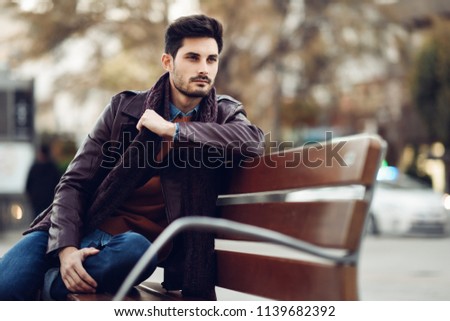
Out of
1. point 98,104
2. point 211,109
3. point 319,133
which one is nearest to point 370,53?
point 98,104

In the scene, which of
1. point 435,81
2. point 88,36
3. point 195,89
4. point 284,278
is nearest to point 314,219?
point 284,278

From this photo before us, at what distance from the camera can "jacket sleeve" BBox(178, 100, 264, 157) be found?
3.20 metres

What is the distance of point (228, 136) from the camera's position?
3240 millimetres

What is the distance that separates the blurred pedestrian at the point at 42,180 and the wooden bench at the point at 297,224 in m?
12.0

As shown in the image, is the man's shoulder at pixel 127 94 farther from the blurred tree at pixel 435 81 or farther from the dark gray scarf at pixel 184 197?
the blurred tree at pixel 435 81

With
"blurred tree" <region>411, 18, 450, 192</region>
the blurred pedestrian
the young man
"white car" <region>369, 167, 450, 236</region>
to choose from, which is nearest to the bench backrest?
the young man

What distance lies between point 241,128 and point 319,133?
48898 millimetres

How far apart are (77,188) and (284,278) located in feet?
3.23

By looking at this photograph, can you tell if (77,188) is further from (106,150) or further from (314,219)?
(314,219)

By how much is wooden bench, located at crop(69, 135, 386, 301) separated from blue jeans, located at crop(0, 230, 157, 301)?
97 mm

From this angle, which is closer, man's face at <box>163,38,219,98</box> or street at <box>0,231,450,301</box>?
man's face at <box>163,38,219,98</box>

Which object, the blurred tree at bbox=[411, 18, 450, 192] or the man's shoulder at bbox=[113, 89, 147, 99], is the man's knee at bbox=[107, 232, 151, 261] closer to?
the man's shoulder at bbox=[113, 89, 147, 99]

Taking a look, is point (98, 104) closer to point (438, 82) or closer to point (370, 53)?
point (370, 53)

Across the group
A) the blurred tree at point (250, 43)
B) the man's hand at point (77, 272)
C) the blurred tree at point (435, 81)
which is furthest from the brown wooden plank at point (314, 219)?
the blurred tree at point (435, 81)
